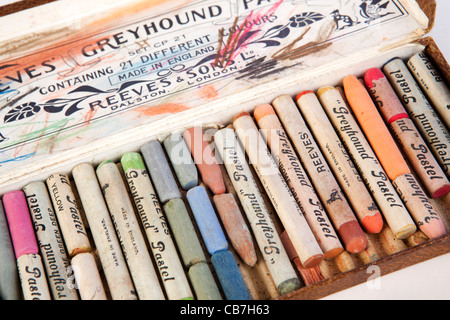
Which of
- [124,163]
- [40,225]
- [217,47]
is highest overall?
[217,47]

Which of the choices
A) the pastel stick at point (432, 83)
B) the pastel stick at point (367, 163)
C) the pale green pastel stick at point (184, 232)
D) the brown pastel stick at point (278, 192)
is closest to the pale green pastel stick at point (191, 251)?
the pale green pastel stick at point (184, 232)

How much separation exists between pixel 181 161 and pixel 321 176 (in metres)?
0.42

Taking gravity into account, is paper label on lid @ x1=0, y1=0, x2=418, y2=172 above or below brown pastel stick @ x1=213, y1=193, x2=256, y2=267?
above

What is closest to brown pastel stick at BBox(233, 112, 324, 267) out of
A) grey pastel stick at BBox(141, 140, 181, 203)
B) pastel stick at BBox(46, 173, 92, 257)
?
grey pastel stick at BBox(141, 140, 181, 203)

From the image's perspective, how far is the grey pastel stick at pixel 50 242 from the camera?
4.07ft

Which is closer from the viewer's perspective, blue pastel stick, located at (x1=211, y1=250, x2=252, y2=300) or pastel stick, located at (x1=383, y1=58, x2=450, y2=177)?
blue pastel stick, located at (x1=211, y1=250, x2=252, y2=300)

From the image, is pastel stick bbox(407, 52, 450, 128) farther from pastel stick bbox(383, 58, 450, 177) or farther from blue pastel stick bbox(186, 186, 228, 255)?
blue pastel stick bbox(186, 186, 228, 255)

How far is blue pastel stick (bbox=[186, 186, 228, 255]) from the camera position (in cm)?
129

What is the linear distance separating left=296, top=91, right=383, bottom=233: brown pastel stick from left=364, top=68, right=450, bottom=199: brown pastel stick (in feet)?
0.58

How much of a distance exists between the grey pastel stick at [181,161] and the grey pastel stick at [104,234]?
24cm

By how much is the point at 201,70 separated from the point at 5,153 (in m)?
0.66

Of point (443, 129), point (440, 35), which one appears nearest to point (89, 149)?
point (443, 129)
